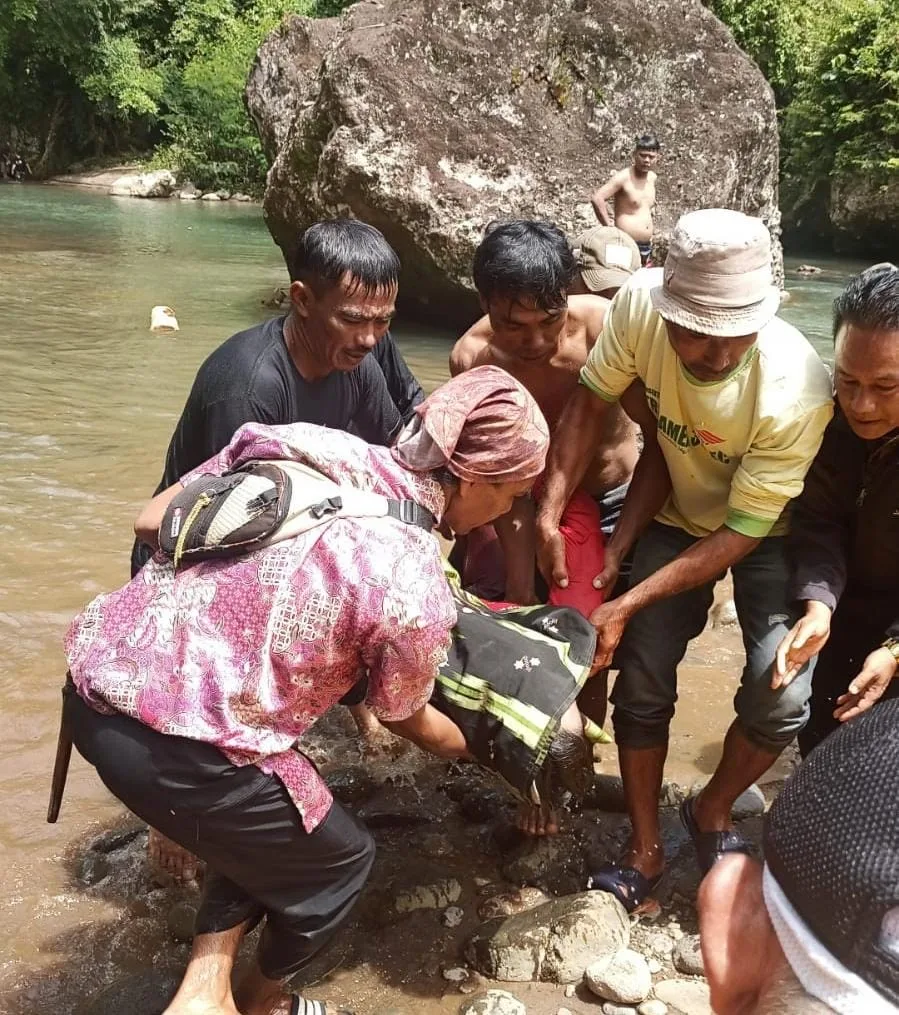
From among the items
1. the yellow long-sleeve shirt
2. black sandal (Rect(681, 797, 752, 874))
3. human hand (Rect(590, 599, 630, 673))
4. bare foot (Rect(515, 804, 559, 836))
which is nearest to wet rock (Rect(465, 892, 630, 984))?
bare foot (Rect(515, 804, 559, 836))

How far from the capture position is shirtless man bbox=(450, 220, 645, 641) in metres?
2.92

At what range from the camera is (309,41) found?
1428cm

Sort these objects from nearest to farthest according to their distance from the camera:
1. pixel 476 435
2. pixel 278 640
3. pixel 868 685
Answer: pixel 278 640, pixel 476 435, pixel 868 685

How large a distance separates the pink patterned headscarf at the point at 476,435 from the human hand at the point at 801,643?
34.5 inches

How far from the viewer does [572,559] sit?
3031 millimetres

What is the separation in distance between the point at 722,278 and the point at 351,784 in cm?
199

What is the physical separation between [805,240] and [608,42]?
49.3ft

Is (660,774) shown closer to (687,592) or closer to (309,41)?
(687,592)

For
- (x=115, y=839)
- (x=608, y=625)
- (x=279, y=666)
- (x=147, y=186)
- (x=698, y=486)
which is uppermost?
(x=698, y=486)

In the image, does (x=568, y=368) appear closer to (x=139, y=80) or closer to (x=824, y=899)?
(x=824, y=899)

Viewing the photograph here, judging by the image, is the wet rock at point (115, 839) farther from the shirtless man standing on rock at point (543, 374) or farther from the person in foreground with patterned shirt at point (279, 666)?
the shirtless man standing on rock at point (543, 374)

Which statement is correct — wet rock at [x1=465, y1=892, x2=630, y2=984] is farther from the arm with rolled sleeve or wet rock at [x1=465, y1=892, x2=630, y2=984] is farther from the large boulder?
the large boulder

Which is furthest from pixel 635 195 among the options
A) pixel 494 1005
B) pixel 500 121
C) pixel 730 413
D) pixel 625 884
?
pixel 494 1005

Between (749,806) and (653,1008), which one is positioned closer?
(653,1008)
